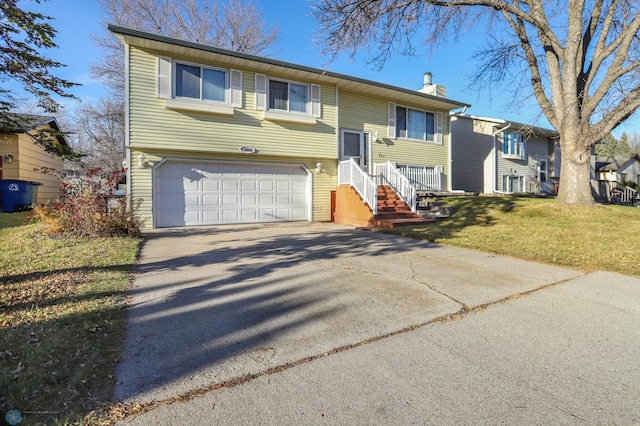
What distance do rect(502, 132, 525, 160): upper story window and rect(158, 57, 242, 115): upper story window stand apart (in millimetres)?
16129

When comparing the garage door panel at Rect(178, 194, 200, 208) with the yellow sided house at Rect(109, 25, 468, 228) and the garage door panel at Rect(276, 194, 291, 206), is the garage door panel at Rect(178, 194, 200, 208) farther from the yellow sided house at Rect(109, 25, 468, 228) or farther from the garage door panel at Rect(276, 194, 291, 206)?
the garage door panel at Rect(276, 194, 291, 206)

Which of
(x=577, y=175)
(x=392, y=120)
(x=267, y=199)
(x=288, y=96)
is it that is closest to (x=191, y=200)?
(x=267, y=199)

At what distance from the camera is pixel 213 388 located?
2152 millimetres

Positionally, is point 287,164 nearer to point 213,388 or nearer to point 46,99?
point 46,99

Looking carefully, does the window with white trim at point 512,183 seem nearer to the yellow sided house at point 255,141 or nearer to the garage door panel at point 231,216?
the yellow sided house at point 255,141

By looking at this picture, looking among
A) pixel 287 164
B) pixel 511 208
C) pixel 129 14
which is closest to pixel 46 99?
pixel 287 164

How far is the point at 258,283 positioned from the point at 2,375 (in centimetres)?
264

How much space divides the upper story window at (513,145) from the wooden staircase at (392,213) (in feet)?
37.9

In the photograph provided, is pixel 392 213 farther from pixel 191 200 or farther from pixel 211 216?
pixel 191 200


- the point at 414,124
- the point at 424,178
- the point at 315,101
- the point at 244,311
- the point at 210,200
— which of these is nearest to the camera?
the point at 244,311

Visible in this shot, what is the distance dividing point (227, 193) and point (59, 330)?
8806 millimetres

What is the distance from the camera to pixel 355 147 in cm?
1405

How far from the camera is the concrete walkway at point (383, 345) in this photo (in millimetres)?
1990

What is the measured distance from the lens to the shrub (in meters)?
7.51
